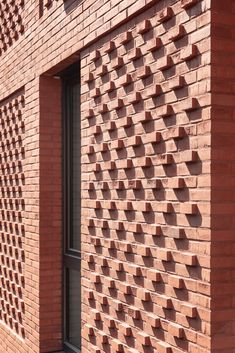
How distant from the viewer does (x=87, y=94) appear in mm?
4109

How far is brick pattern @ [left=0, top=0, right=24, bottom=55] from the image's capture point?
5.79 m

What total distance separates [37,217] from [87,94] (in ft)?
4.92

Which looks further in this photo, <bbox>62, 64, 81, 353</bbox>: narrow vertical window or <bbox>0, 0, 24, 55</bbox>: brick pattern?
<bbox>0, 0, 24, 55</bbox>: brick pattern

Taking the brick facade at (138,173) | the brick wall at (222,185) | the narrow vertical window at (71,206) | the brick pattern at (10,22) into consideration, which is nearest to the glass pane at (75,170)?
the narrow vertical window at (71,206)

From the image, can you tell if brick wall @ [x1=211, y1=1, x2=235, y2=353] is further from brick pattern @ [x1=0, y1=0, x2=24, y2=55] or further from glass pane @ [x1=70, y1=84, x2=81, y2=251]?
brick pattern @ [x1=0, y1=0, x2=24, y2=55]

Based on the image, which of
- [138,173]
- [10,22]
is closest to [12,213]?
[10,22]

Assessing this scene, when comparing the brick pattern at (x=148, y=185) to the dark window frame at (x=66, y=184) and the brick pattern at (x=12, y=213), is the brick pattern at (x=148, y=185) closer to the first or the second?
the dark window frame at (x=66, y=184)

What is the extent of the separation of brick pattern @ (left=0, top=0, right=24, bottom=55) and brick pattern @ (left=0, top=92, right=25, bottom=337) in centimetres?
64

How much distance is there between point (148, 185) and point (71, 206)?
1.93m

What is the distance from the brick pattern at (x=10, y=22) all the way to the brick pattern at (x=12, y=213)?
64cm

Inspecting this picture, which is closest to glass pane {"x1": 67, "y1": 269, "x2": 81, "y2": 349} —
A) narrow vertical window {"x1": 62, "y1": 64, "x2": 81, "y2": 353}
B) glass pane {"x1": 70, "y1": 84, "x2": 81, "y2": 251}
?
narrow vertical window {"x1": 62, "y1": 64, "x2": 81, "y2": 353}

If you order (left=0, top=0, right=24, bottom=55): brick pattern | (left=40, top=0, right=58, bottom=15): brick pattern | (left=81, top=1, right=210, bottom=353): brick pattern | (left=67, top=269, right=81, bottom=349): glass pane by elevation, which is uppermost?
(left=0, top=0, right=24, bottom=55): brick pattern

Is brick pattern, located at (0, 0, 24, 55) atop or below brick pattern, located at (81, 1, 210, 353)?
atop

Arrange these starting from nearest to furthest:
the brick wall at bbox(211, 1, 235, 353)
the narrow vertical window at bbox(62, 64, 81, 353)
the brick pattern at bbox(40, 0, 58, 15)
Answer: the brick wall at bbox(211, 1, 235, 353) → the brick pattern at bbox(40, 0, 58, 15) → the narrow vertical window at bbox(62, 64, 81, 353)
